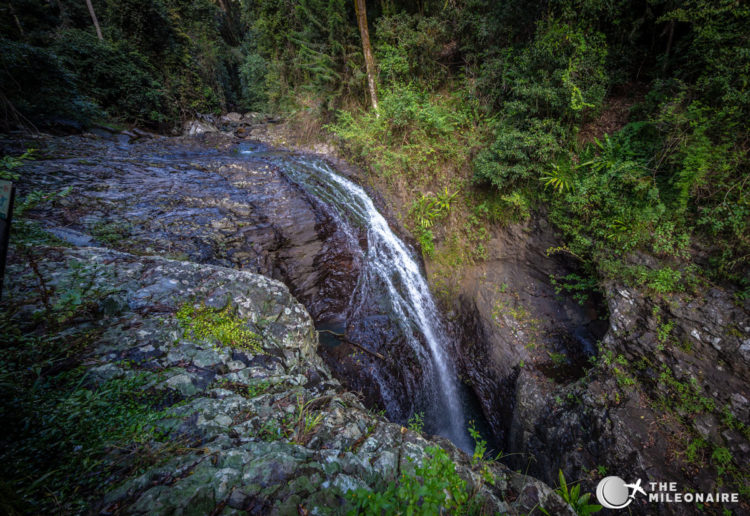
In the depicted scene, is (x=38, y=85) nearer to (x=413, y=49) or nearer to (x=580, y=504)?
(x=413, y=49)

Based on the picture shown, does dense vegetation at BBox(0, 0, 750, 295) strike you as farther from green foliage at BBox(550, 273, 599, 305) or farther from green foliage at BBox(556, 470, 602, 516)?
green foliage at BBox(556, 470, 602, 516)

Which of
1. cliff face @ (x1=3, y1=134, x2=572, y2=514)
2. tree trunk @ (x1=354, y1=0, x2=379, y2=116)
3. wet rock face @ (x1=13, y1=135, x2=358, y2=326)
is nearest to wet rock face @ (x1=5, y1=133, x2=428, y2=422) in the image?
wet rock face @ (x1=13, y1=135, x2=358, y2=326)

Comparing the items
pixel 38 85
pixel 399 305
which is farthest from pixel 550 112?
pixel 38 85

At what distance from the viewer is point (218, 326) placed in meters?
2.92

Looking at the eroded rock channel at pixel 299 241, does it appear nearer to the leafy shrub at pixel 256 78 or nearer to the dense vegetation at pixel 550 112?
the dense vegetation at pixel 550 112

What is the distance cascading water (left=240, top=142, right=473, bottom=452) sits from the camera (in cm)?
574

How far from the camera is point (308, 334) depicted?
147 inches

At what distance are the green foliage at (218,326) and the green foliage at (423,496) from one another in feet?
6.46

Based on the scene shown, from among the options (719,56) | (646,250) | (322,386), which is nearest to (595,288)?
(646,250)

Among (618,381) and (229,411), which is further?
(618,381)

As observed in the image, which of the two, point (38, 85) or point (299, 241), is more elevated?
point (38, 85)

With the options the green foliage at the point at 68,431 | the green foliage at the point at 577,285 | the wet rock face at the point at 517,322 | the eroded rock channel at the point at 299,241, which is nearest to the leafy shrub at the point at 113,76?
the eroded rock channel at the point at 299,241

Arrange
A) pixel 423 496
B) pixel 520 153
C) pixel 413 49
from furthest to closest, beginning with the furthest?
pixel 413 49, pixel 520 153, pixel 423 496

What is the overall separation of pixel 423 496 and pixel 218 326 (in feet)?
8.62
